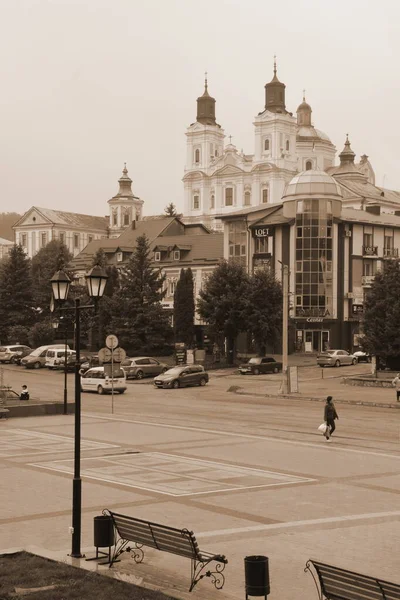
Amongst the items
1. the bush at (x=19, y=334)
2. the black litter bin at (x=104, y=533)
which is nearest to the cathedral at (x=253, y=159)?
the bush at (x=19, y=334)

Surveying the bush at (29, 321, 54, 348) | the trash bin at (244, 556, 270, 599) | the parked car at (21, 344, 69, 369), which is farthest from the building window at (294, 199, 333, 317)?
the trash bin at (244, 556, 270, 599)

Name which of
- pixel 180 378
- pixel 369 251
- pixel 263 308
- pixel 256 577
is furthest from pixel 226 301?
pixel 256 577

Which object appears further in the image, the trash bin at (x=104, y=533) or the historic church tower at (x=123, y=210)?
the historic church tower at (x=123, y=210)

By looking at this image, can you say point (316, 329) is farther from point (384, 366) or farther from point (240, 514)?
point (240, 514)

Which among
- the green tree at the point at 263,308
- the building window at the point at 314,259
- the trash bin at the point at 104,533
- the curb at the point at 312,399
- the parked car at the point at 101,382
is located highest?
the building window at the point at 314,259

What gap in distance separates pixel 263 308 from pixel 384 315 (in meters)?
15.4

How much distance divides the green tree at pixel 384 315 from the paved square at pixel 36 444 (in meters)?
30.2

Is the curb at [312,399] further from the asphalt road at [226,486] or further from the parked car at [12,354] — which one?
the parked car at [12,354]

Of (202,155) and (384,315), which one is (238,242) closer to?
(384,315)

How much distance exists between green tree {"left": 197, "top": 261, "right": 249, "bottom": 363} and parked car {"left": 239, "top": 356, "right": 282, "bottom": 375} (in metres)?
5.06

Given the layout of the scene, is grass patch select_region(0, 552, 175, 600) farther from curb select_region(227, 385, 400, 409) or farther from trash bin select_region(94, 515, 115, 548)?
curb select_region(227, 385, 400, 409)

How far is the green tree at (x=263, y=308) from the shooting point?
2758 inches

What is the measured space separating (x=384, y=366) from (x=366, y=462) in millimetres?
35312

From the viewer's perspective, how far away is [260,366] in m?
65.7
